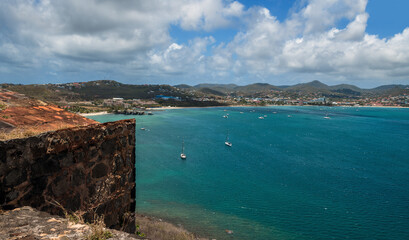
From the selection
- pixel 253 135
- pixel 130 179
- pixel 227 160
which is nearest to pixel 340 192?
pixel 227 160

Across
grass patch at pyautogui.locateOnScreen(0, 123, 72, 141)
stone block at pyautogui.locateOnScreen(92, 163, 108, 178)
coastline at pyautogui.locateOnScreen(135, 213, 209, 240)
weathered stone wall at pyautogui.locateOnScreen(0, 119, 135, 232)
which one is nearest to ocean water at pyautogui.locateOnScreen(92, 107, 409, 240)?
coastline at pyautogui.locateOnScreen(135, 213, 209, 240)

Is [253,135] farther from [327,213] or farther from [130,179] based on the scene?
[130,179]

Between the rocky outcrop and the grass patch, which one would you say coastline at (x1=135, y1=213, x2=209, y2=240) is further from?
the rocky outcrop

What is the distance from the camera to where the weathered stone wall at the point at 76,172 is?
3.08m

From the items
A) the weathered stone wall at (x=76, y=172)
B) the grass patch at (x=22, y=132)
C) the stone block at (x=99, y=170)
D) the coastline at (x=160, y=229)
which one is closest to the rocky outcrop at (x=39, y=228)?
the weathered stone wall at (x=76, y=172)

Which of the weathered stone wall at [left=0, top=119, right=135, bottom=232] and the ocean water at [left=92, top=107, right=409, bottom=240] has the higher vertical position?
the weathered stone wall at [left=0, top=119, right=135, bottom=232]

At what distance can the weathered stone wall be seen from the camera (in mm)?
3080

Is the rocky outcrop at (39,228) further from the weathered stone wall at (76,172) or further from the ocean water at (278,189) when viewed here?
the ocean water at (278,189)

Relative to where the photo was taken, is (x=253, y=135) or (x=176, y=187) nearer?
(x=176, y=187)

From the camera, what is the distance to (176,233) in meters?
19.0

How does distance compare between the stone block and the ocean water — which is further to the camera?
the ocean water

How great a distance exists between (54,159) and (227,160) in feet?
129

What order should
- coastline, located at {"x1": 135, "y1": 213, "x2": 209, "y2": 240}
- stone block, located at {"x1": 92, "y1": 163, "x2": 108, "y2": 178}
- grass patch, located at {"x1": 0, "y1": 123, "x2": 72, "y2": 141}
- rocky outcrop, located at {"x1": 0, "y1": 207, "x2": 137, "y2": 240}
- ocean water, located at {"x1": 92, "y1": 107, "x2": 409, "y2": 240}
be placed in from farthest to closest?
ocean water, located at {"x1": 92, "y1": 107, "x2": 409, "y2": 240}, coastline, located at {"x1": 135, "y1": 213, "x2": 209, "y2": 240}, stone block, located at {"x1": 92, "y1": 163, "x2": 108, "y2": 178}, grass patch, located at {"x1": 0, "y1": 123, "x2": 72, "y2": 141}, rocky outcrop, located at {"x1": 0, "y1": 207, "x2": 137, "y2": 240}

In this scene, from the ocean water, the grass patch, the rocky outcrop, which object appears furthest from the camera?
the ocean water
